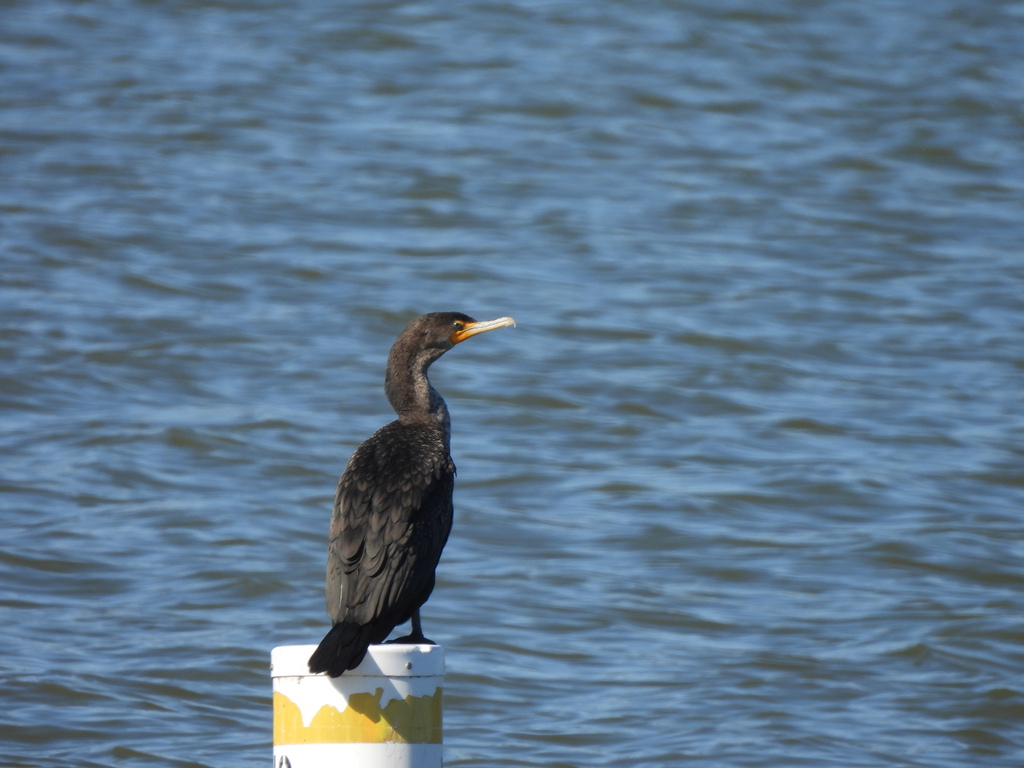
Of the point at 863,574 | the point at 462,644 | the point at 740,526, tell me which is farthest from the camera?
the point at 740,526

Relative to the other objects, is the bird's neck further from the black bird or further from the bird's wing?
the bird's wing

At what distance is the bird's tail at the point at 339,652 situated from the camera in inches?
128

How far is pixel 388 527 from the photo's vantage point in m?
3.96

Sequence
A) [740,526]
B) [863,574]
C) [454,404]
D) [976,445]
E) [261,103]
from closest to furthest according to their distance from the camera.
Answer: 1. [863,574]
2. [740,526]
3. [976,445]
4. [454,404]
5. [261,103]

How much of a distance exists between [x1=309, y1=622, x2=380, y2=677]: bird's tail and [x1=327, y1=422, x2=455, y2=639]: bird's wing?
0.48 feet

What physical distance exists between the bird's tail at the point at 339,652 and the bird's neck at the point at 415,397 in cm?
117

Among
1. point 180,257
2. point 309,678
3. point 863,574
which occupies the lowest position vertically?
point 863,574

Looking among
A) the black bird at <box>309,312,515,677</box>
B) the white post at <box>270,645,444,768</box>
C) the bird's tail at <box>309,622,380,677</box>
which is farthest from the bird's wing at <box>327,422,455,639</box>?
the white post at <box>270,645,444,768</box>

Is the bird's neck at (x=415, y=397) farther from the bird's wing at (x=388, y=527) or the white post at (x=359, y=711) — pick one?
the white post at (x=359, y=711)

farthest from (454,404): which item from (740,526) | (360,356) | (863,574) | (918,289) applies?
(918,289)

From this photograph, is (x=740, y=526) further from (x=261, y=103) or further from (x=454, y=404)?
(x=261, y=103)

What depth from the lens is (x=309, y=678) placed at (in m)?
3.30

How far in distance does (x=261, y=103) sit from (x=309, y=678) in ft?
45.8

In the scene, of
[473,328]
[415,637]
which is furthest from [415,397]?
[415,637]
